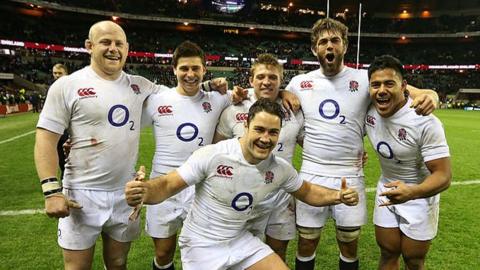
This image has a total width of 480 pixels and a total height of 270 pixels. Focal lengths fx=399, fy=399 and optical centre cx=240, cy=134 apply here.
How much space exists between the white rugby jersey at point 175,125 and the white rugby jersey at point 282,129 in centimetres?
18

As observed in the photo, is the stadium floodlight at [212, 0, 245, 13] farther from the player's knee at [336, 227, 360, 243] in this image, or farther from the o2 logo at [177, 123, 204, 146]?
the player's knee at [336, 227, 360, 243]

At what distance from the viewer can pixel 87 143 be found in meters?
3.21

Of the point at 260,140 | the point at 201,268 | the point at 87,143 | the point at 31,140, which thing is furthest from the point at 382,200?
the point at 31,140

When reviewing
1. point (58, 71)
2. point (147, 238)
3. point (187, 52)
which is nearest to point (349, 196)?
point (187, 52)

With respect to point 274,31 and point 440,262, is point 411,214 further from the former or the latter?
point 274,31

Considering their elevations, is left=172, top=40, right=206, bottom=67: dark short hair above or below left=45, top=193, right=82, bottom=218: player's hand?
above

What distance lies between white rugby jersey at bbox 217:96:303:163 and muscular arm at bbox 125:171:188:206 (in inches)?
38.5

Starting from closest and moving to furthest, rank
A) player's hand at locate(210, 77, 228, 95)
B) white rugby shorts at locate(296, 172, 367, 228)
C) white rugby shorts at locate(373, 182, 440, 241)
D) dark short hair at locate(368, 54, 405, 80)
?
dark short hair at locate(368, 54, 405, 80) < white rugby shorts at locate(373, 182, 440, 241) < white rugby shorts at locate(296, 172, 367, 228) < player's hand at locate(210, 77, 228, 95)

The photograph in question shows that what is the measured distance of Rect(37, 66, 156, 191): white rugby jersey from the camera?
121 inches

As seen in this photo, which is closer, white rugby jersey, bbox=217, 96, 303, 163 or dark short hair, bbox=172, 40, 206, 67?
dark short hair, bbox=172, 40, 206, 67

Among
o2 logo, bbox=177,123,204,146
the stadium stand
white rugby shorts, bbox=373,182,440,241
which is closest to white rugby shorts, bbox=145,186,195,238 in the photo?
o2 logo, bbox=177,123,204,146

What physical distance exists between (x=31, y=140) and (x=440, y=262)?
1337cm

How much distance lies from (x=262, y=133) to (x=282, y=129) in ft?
2.90

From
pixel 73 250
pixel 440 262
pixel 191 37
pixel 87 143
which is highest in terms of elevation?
pixel 191 37
